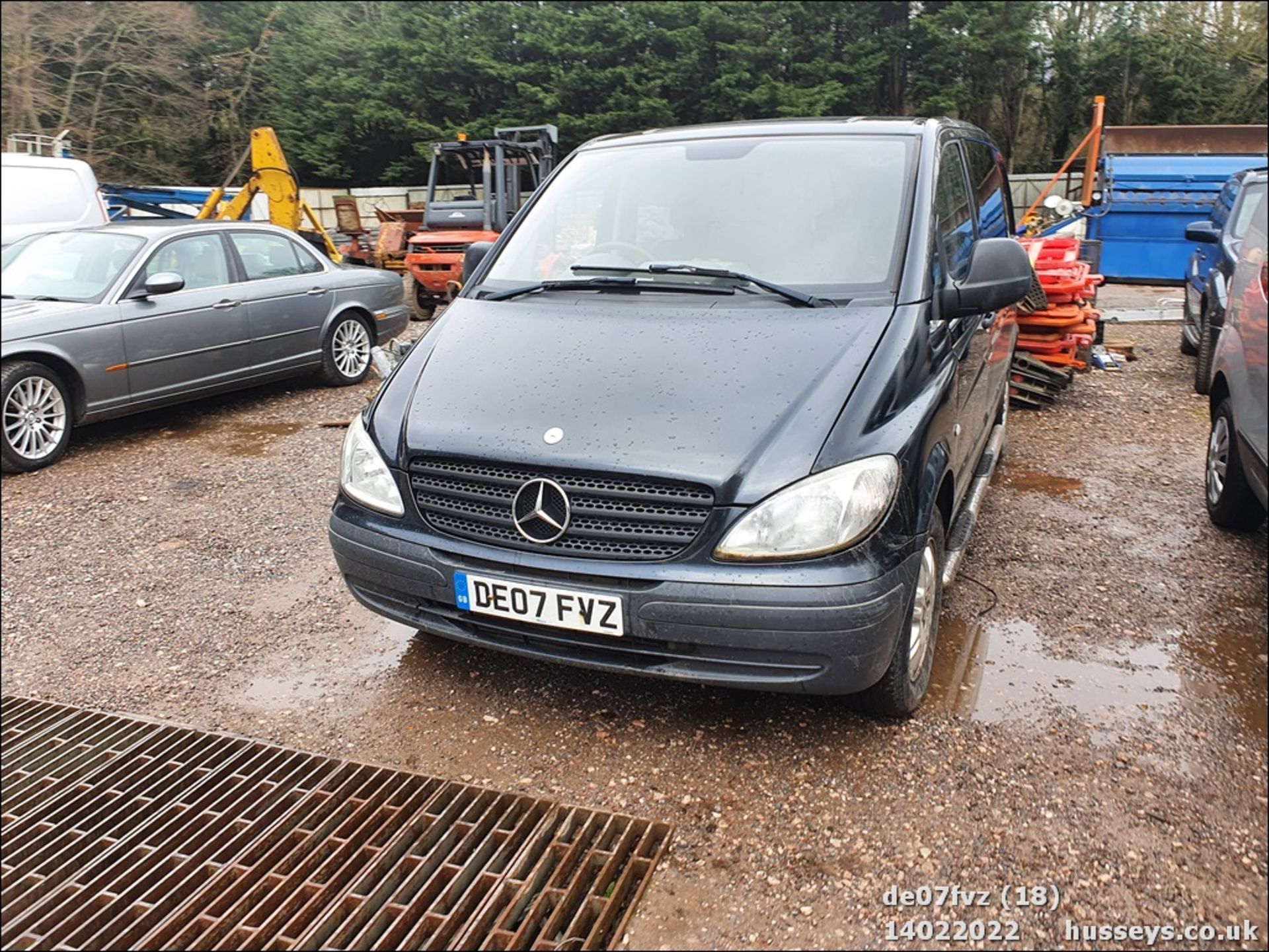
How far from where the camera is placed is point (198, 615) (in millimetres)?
4160

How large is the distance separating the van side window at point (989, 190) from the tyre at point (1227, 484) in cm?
136

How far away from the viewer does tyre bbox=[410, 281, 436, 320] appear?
523 inches

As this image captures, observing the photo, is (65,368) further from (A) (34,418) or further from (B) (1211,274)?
(B) (1211,274)

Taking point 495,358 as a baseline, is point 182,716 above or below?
below

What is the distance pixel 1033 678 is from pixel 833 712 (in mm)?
768

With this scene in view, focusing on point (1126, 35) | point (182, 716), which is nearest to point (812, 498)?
point (182, 716)

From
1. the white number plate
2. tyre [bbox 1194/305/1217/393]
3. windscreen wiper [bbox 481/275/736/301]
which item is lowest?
tyre [bbox 1194/305/1217/393]

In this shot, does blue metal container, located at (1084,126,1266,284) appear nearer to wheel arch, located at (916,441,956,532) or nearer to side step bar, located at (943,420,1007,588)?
side step bar, located at (943,420,1007,588)

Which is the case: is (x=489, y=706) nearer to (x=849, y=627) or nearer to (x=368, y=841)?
(x=368, y=841)

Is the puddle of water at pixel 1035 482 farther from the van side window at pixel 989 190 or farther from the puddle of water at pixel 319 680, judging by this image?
the puddle of water at pixel 319 680

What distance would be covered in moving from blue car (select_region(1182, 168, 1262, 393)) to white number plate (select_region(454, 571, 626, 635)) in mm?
5258

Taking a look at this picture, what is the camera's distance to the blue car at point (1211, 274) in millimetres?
6910

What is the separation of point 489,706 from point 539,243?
1919mm

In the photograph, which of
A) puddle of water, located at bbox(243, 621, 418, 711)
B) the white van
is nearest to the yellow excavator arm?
Result: the white van
